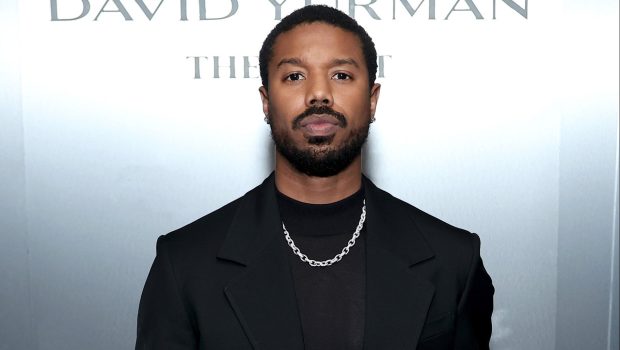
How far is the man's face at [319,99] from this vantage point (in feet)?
4.24

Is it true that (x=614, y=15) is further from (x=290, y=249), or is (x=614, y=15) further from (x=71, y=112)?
(x=71, y=112)

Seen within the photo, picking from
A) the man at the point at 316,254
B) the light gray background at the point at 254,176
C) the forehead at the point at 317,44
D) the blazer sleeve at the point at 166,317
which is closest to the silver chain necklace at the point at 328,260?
the man at the point at 316,254

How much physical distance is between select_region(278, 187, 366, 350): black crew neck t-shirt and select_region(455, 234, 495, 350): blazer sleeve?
223mm

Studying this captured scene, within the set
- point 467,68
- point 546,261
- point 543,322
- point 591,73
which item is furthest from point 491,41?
point 543,322

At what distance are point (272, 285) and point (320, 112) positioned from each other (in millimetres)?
321

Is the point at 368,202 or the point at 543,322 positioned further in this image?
the point at 543,322

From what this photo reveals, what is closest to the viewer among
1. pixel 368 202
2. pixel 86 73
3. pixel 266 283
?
pixel 266 283

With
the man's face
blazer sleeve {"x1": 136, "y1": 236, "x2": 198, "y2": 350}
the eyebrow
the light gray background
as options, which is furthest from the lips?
the light gray background

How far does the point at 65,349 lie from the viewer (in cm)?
181

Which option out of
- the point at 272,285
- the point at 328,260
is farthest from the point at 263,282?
the point at 328,260

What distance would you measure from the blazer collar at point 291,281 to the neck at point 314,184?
0.11 ft

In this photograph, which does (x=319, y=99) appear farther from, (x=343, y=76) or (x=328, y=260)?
(x=328, y=260)

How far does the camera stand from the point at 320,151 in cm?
129

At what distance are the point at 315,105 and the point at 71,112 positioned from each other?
2.48ft
